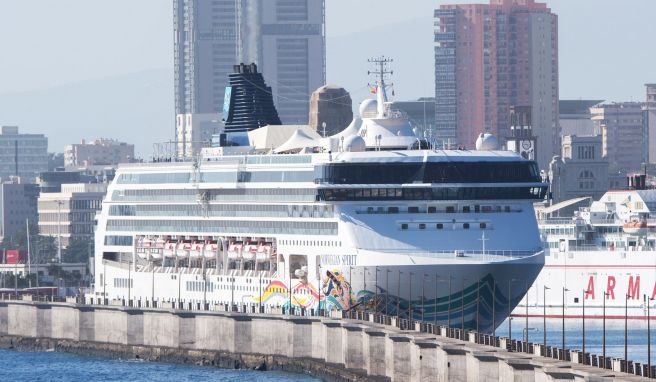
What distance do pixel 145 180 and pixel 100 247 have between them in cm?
690

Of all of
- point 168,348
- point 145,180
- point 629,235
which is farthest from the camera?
point 629,235

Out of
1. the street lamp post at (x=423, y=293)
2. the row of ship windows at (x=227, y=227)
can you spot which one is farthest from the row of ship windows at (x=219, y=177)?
A: the street lamp post at (x=423, y=293)

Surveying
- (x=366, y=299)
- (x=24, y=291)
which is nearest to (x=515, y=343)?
(x=366, y=299)

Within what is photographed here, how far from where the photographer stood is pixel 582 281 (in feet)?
561

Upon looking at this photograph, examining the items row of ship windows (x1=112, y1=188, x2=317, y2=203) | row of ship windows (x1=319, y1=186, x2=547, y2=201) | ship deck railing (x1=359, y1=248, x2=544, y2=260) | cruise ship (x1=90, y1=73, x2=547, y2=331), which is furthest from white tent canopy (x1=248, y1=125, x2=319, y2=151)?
ship deck railing (x1=359, y1=248, x2=544, y2=260)

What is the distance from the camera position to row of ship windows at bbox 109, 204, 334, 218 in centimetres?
11412

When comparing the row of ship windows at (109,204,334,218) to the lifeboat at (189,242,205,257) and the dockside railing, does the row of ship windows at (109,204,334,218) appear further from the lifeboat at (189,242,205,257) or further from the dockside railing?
the dockside railing

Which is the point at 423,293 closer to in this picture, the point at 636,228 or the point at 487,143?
the point at 487,143

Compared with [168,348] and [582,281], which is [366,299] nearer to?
[168,348]

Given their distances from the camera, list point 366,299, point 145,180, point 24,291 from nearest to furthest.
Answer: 1. point 366,299
2. point 145,180
3. point 24,291

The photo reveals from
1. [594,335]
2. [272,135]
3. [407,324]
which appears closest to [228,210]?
[272,135]

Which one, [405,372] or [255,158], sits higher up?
[255,158]

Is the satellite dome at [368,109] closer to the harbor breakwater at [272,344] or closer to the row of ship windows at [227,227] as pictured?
the row of ship windows at [227,227]

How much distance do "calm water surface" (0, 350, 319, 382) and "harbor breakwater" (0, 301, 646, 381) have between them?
1135mm
